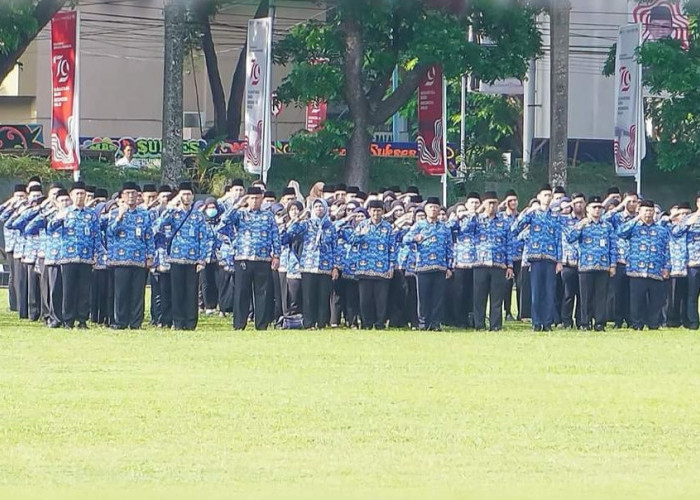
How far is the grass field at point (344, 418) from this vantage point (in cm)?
1019

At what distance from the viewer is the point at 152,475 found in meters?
10.3

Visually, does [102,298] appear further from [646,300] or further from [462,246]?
[646,300]

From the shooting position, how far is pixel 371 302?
23.0 metres

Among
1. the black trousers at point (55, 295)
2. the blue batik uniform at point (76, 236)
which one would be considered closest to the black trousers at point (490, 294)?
the blue batik uniform at point (76, 236)

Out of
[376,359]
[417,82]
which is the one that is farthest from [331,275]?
[417,82]

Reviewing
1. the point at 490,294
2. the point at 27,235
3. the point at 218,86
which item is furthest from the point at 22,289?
the point at 218,86

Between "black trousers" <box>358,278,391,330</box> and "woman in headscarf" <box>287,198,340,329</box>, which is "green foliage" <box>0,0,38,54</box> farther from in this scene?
"black trousers" <box>358,278,391,330</box>

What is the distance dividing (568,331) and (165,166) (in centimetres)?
1246

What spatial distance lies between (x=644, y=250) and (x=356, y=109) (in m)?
14.5

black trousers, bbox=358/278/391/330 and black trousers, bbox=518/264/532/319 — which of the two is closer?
black trousers, bbox=358/278/391/330

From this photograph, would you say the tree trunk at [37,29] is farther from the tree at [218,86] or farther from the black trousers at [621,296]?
the tree at [218,86]

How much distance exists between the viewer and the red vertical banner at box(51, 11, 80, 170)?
90.1 feet

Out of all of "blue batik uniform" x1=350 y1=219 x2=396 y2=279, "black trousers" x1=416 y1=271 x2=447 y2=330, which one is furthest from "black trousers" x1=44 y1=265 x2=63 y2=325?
"black trousers" x1=416 y1=271 x2=447 y2=330

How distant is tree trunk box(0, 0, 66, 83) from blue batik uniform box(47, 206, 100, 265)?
5.94m
